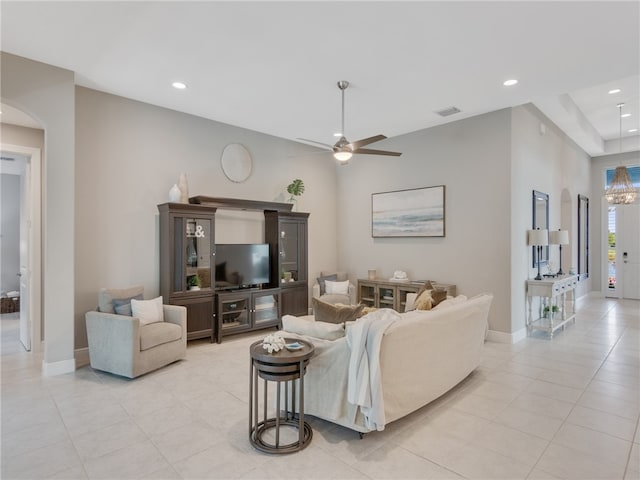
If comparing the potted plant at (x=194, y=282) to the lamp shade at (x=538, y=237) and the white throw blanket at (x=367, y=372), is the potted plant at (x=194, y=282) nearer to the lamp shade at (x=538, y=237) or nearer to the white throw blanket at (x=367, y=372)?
the white throw blanket at (x=367, y=372)

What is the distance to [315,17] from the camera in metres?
2.93

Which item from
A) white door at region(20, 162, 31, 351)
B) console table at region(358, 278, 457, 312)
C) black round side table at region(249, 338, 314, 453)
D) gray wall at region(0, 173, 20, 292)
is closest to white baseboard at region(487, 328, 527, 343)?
console table at region(358, 278, 457, 312)

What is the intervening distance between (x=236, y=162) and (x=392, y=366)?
4.29 meters

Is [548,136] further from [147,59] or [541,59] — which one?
[147,59]

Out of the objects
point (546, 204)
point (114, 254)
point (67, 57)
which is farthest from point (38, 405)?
point (546, 204)

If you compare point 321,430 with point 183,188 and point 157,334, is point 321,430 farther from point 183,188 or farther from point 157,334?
point 183,188

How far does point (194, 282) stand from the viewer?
4.91 m

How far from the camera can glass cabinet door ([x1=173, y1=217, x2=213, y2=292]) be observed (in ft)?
15.5

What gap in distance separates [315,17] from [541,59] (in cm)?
236

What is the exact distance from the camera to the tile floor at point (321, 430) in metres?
2.26

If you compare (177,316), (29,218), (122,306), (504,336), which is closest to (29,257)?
(29,218)

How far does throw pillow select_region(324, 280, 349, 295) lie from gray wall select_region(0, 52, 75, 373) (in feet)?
12.2

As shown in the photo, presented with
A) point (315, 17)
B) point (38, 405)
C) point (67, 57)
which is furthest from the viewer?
point (67, 57)

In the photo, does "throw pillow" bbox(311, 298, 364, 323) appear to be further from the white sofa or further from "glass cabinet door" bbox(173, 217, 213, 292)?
"glass cabinet door" bbox(173, 217, 213, 292)
